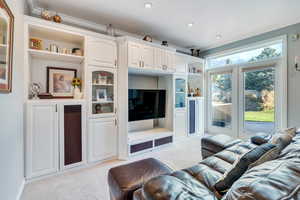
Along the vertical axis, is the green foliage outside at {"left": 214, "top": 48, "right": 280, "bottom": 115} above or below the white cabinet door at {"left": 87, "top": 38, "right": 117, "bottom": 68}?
below

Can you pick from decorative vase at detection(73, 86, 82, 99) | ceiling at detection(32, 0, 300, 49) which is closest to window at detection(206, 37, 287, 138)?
ceiling at detection(32, 0, 300, 49)

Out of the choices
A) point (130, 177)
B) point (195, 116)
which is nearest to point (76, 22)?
point (130, 177)

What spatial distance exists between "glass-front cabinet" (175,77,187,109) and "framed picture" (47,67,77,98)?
247 cm

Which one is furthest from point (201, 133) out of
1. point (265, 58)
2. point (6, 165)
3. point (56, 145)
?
point (6, 165)

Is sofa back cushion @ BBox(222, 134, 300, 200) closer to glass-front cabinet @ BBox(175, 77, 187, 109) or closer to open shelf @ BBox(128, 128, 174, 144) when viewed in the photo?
open shelf @ BBox(128, 128, 174, 144)

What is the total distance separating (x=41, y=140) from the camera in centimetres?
232

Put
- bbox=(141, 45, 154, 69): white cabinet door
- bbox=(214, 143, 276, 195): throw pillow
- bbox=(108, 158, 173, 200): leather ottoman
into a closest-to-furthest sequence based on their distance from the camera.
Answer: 1. bbox=(214, 143, 276, 195): throw pillow
2. bbox=(108, 158, 173, 200): leather ottoman
3. bbox=(141, 45, 154, 69): white cabinet door

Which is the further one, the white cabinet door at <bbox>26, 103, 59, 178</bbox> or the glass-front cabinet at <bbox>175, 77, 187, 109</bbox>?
the glass-front cabinet at <bbox>175, 77, 187, 109</bbox>

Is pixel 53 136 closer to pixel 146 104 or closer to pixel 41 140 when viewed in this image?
pixel 41 140

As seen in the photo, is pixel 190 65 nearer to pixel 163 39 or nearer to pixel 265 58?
pixel 163 39

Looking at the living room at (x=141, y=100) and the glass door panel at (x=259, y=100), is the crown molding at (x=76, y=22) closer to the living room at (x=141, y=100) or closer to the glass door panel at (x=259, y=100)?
the living room at (x=141, y=100)

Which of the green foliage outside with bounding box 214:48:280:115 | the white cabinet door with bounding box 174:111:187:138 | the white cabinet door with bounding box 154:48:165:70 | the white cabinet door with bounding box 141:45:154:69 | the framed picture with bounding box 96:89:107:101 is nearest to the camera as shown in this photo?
the framed picture with bounding box 96:89:107:101

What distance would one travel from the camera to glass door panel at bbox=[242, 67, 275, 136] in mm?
3676

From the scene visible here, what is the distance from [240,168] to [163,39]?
12.2 ft
